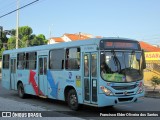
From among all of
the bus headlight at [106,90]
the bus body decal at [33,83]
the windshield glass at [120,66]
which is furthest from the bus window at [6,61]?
the bus headlight at [106,90]

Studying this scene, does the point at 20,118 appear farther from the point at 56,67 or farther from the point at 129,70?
the point at 56,67

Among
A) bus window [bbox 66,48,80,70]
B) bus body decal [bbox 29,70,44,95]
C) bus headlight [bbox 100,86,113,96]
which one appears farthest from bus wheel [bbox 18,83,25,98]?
bus headlight [bbox 100,86,113,96]

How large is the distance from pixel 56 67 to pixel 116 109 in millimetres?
3323

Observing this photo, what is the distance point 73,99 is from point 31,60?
4.97 m

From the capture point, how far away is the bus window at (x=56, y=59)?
1463 cm

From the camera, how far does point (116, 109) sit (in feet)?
45.4

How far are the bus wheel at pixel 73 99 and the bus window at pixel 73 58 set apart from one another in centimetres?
100

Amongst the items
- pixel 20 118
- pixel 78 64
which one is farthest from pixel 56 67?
pixel 20 118

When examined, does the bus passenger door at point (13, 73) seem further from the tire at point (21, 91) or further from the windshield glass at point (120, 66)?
the windshield glass at point (120, 66)

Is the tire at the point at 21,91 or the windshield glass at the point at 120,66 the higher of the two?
the windshield glass at the point at 120,66

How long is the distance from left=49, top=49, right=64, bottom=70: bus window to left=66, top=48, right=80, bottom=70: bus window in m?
0.50

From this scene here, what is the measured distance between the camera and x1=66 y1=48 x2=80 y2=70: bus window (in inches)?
529

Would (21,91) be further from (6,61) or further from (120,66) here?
(120,66)

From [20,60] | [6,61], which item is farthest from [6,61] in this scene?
[20,60]
